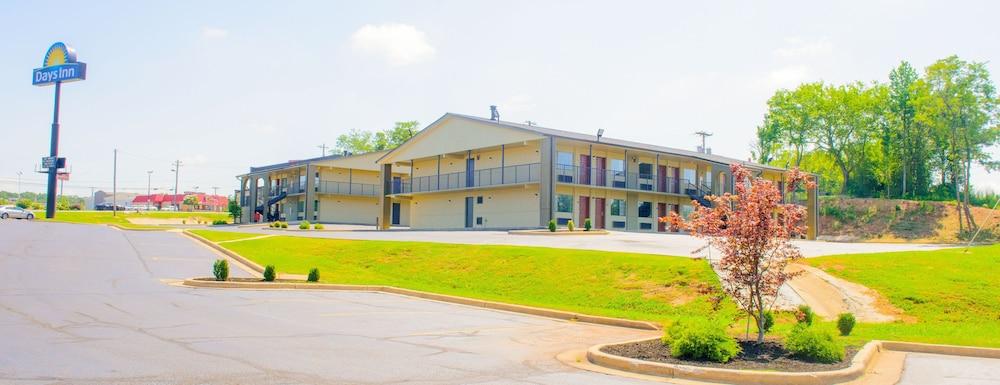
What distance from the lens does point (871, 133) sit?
72875mm

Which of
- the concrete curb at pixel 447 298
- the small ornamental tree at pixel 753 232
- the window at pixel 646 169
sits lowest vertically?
the concrete curb at pixel 447 298

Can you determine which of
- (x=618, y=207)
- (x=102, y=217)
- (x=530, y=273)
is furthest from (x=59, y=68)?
(x=530, y=273)

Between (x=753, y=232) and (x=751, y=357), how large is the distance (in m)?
1.72

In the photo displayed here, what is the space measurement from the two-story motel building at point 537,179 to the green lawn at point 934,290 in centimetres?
2319

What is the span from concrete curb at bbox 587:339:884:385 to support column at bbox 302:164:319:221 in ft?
181

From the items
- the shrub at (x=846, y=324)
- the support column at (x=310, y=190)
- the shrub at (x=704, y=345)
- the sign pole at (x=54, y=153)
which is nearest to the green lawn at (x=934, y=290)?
the shrub at (x=846, y=324)

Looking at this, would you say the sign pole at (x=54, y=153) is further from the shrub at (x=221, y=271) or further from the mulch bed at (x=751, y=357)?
the mulch bed at (x=751, y=357)

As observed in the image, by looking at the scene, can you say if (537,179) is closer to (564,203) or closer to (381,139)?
(564,203)

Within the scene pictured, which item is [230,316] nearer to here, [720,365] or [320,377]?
[320,377]

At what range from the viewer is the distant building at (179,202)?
5281 inches

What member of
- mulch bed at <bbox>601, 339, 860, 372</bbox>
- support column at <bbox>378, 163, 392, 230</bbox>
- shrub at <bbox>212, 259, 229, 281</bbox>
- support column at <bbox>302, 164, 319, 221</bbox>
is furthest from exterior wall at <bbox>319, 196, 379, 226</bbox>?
mulch bed at <bbox>601, 339, 860, 372</bbox>

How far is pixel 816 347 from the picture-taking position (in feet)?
32.5

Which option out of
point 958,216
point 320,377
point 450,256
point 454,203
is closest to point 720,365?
point 320,377

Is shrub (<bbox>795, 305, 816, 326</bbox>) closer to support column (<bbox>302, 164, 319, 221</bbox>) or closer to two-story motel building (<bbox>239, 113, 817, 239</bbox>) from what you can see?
two-story motel building (<bbox>239, 113, 817, 239</bbox>)
